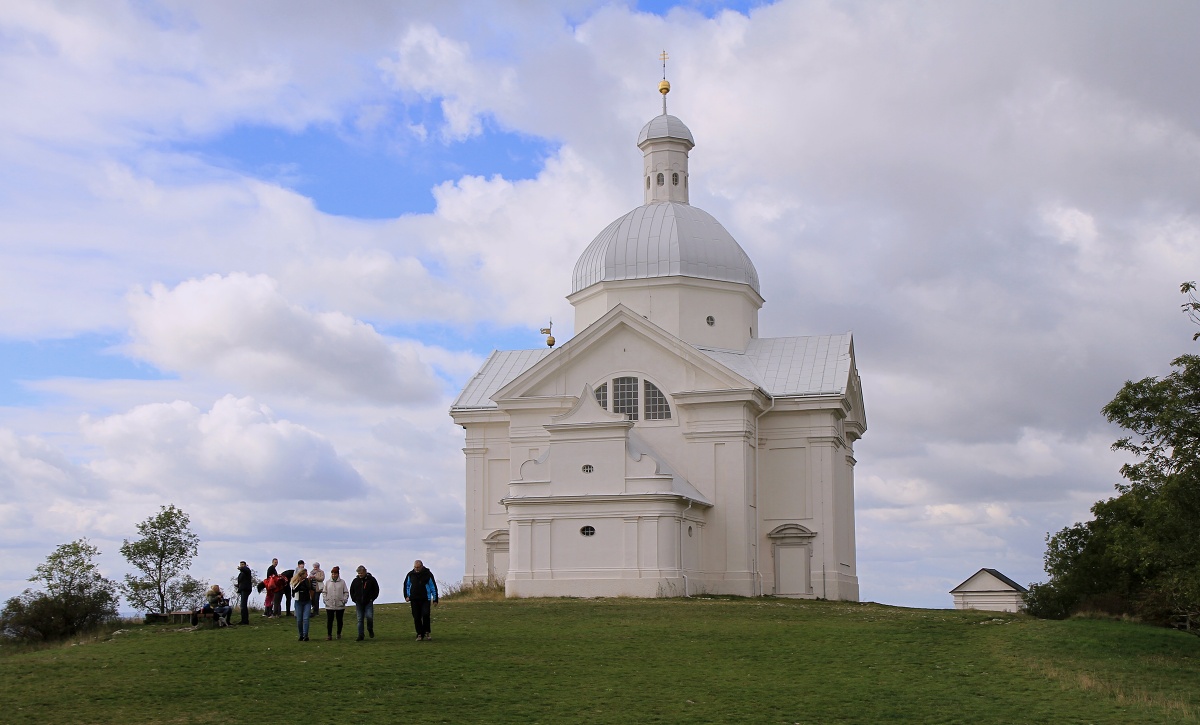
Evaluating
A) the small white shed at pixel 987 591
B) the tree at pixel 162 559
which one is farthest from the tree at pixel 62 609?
the small white shed at pixel 987 591

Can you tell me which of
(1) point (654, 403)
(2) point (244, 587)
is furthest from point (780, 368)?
(2) point (244, 587)

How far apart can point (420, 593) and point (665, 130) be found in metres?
32.1

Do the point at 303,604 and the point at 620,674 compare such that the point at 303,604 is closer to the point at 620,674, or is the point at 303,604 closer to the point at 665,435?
the point at 620,674

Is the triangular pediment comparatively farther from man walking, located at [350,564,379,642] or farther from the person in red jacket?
man walking, located at [350,564,379,642]

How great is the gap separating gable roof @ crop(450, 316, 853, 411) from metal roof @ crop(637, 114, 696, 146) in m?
9.00

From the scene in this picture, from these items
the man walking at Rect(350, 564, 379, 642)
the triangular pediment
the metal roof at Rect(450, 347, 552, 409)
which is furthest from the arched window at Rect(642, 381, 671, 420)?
the man walking at Rect(350, 564, 379, 642)

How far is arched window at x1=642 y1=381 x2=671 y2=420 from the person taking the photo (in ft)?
152

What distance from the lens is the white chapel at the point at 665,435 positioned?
41625 millimetres

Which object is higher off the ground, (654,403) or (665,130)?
(665,130)

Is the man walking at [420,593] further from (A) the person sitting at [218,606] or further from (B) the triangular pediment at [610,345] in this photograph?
(B) the triangular pediment at [610,345]

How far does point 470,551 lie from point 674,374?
34.7 ft

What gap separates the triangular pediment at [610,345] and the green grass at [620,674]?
15.3 metres

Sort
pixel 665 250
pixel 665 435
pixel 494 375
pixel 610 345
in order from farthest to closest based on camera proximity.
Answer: pixel 494 375
pixel 665 250
pixel 610 345
pixel 665 435

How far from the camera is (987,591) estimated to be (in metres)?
63.1
